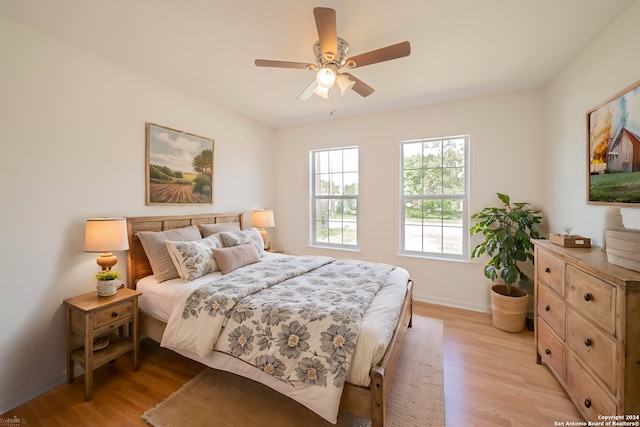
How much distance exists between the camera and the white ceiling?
165cm

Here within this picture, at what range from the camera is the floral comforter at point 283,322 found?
1.40 metres

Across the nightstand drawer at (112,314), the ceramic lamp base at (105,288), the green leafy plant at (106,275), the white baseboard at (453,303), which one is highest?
the green leafy plant at (106,275)

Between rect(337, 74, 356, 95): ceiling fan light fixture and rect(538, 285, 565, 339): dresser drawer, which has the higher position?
rect(337, 74, 356, 95): ceiling fan light fixture

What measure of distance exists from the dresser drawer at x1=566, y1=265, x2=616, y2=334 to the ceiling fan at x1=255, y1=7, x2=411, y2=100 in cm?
173

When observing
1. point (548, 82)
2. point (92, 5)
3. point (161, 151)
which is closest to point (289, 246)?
point (161, 151)

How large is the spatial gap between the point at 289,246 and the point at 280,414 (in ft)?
9.46

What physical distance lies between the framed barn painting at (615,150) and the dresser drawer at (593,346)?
2.83 feet

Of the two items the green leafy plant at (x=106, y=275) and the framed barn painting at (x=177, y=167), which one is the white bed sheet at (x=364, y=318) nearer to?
the green leafy plant at (x=106, y=275)

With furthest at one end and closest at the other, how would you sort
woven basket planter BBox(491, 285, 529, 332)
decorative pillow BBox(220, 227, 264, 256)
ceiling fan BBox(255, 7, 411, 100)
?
decorative pillow BBox(220, 227, 264, 256)
woven basket planter BBox(491, 285, 529, 332)
ceiling fan BBox(255, 7, 411, 100)

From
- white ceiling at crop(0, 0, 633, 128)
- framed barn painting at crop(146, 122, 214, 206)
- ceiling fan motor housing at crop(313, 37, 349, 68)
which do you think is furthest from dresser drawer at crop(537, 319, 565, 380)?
framed barn painting at crop(146, 122, 214, 206)

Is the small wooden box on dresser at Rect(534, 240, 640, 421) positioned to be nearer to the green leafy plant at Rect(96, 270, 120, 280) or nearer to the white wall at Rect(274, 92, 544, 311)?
the white wall at Rect(274, 92, 544, 311)

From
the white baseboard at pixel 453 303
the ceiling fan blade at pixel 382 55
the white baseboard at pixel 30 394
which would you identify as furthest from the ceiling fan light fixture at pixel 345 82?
the white baseboard at pixel 30 394

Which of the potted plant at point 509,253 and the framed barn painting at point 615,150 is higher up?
the framed barn painting at point 615,150

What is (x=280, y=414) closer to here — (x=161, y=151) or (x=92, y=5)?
(x=161, y=151)
